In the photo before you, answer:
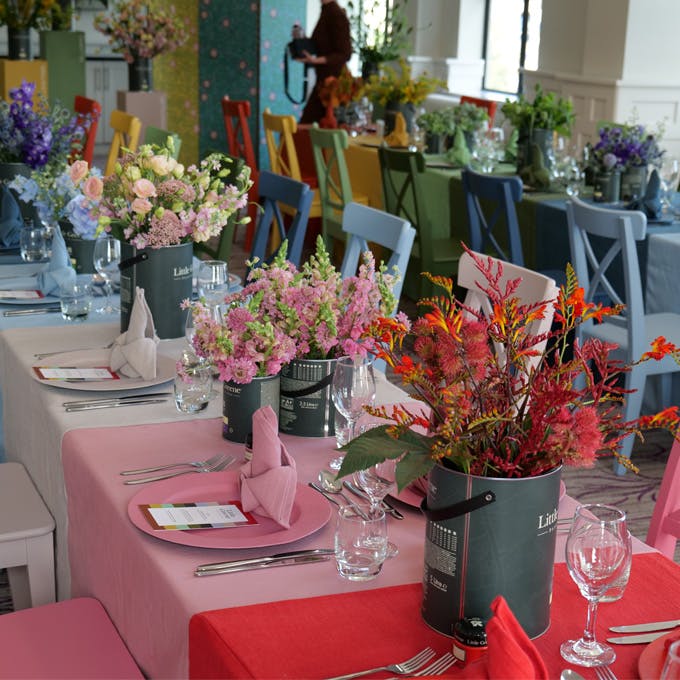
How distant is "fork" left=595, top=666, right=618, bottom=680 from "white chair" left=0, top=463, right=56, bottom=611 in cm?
116

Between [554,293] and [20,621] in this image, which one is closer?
[20,621]

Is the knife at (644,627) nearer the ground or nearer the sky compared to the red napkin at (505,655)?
nearer the ground

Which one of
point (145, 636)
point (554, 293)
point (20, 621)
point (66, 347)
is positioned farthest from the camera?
point (66, 347)

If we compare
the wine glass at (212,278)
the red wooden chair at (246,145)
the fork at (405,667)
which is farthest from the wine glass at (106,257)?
the red wooden chair at (246,145)

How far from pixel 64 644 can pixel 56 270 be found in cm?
124

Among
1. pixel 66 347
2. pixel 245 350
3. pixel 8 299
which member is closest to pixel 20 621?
pixel 245 350

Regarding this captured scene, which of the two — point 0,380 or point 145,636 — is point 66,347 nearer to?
point 0,380

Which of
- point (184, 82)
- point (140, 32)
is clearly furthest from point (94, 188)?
point (184, 82)

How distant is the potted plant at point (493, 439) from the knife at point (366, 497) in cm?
30

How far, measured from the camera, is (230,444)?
1.84 m

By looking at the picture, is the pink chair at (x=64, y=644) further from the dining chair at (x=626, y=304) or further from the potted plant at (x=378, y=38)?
the potted plant at (x=378, y=38)

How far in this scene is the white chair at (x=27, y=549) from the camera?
197 centimetres

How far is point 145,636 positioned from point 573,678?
608mm

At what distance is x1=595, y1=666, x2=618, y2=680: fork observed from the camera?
117 centimetres
